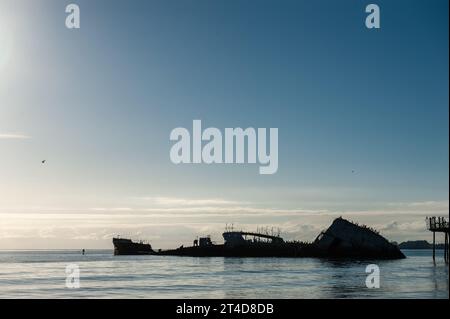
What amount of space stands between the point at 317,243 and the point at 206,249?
31.6m

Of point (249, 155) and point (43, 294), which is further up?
point (249, 155)

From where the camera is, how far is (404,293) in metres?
48.2

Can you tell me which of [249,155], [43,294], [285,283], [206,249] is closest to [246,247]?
[206,249]

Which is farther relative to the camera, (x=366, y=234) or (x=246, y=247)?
(x=246, y=247)

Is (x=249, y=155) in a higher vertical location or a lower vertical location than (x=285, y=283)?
higher
